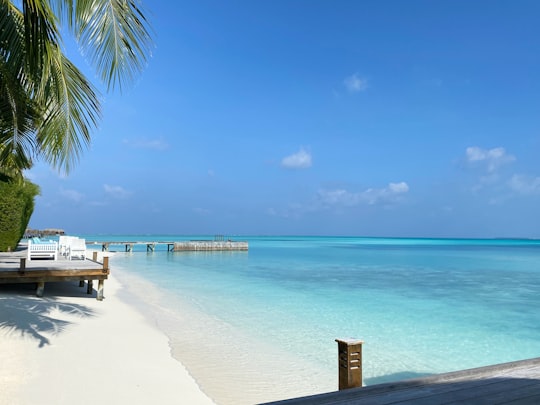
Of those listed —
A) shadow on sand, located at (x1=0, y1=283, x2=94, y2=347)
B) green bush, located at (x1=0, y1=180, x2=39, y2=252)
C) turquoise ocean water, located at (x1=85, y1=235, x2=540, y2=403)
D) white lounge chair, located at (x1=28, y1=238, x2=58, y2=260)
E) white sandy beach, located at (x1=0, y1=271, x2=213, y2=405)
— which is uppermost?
green bush, located at (x1=0, y1=180, x2=39, y2=252)

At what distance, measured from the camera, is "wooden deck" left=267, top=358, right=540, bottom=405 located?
118 inches

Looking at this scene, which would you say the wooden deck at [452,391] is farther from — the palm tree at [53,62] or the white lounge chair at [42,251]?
the white lounge chair at [42,251]

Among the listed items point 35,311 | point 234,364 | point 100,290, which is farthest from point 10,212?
point 234,364

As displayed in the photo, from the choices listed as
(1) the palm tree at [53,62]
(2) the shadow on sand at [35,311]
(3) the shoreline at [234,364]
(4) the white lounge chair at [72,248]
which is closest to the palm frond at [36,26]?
(1) the palm tree at [53,62]

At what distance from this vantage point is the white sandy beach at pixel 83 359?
16.5 feet

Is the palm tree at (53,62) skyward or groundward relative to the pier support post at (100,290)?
skyward

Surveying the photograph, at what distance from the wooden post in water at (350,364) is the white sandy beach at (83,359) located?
241 centimetres

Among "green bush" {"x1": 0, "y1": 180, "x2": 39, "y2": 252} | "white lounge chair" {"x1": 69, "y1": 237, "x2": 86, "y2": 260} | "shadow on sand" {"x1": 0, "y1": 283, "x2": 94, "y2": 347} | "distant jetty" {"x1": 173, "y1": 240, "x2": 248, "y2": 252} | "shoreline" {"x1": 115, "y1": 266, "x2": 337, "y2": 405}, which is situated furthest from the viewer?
"distant jetty" {"x1": 173, "y1": 240, "x2": 248, "y2": 252}

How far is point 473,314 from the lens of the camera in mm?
12211

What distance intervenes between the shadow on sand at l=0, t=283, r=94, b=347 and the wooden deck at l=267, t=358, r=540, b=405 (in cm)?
573

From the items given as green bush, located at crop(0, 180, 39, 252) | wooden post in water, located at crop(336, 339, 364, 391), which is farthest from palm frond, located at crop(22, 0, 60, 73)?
green bush, located at crop(0, 180, 39, 252)

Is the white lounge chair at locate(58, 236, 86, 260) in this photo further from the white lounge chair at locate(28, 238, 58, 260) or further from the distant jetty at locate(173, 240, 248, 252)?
the distant jetty at locate(173, 240, 248, 252)

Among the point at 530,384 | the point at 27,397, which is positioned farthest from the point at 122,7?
the point at 530,384

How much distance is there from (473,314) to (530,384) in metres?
9.85
